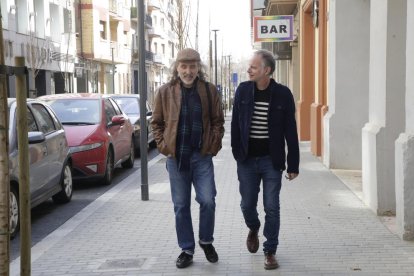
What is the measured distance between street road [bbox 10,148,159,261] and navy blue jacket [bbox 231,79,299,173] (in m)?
2.73

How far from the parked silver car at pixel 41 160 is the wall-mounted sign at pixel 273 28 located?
7.45 metres

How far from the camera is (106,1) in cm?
4706

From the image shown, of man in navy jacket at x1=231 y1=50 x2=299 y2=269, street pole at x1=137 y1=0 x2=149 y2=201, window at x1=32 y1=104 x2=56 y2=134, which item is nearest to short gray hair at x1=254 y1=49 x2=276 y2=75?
man in navy jacket at x1=231 y1=50 x2=299 y2=269

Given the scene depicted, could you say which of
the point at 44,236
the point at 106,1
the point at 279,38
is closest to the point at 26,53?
the point at 106,1

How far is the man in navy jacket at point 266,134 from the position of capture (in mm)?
5262

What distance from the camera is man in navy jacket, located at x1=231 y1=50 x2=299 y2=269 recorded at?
17.3ft

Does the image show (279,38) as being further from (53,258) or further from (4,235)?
(4,235)

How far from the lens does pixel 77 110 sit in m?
11.8

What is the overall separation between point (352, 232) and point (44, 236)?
136 inches

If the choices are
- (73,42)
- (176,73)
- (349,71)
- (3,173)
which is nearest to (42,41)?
(73,42)

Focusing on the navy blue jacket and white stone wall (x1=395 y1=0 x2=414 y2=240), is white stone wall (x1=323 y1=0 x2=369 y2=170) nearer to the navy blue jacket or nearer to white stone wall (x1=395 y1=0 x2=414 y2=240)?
white stone wall (x1=395 y1=0 x2=414 y2=240)

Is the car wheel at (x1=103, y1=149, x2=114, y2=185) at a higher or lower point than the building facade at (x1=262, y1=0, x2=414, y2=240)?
lower

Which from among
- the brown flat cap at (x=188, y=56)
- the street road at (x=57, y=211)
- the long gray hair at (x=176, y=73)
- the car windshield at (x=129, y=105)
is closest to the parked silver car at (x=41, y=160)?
the street road at (x=57, y=211)

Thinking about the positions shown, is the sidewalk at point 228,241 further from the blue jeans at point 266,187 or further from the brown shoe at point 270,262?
the blue jeans at point 266,187
